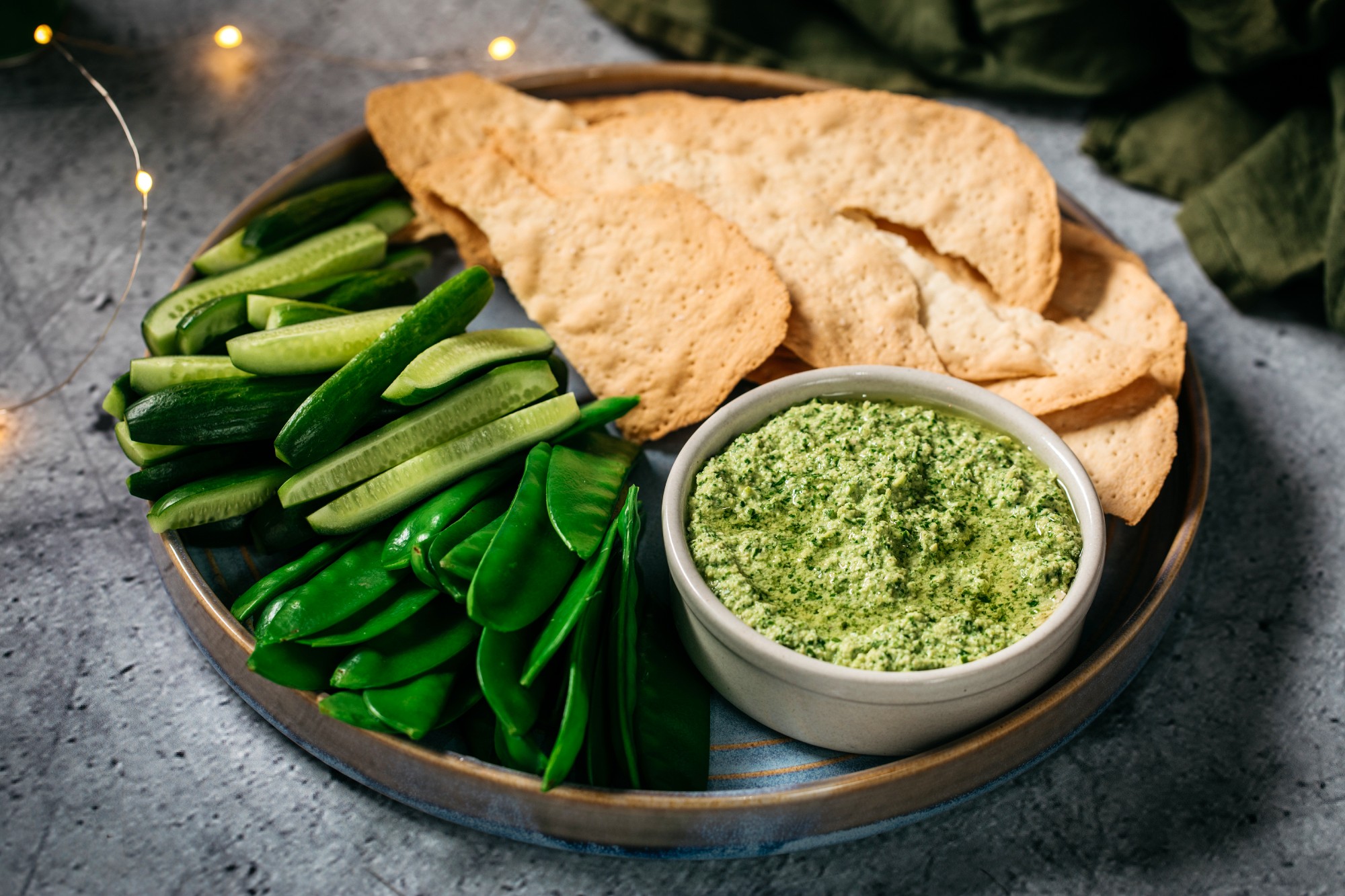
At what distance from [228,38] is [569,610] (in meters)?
2.15

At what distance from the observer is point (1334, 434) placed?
2.22 metres

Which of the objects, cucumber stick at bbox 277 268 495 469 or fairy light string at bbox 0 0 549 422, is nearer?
cucumber stick at bbox 277 268 495 469

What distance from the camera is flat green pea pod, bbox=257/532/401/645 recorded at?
61.1 inches

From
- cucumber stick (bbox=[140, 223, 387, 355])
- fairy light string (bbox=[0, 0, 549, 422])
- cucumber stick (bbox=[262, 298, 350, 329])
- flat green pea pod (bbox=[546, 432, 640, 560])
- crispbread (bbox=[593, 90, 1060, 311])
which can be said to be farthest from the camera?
fairy light string (bbox=[0, 0, 549, 422])

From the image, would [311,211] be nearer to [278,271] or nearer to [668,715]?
[278,271]

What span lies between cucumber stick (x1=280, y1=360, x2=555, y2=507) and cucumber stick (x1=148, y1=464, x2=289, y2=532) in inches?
2.9

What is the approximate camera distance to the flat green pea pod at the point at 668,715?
155cm

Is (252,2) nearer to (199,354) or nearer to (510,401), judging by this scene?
(199,354)

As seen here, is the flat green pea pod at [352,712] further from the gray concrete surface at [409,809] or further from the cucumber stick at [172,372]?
the cucumber stick at [172,372]

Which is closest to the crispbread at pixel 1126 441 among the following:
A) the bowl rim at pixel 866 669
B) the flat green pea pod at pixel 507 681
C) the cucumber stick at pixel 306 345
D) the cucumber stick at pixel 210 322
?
the bowl rim at pixel 866 669

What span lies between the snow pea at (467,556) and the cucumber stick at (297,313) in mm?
520

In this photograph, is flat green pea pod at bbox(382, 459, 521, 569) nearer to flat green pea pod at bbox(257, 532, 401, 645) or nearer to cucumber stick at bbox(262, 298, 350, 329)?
flat green pea pod at bbox(257, 532, 401, 645)

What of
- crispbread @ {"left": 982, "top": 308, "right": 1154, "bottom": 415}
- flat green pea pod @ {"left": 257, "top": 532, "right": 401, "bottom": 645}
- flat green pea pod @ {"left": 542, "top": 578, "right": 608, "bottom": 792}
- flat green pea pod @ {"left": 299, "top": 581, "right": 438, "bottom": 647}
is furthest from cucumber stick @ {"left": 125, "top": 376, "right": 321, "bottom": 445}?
crispbread @ {"left": 982, "top": 308, "right": 1154, "bottom": 415}

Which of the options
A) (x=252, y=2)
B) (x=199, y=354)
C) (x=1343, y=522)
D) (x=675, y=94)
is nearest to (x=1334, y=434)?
(x=1343, y=522)
